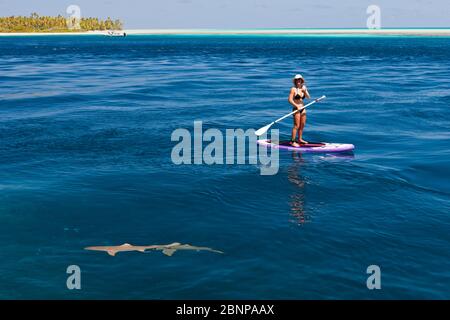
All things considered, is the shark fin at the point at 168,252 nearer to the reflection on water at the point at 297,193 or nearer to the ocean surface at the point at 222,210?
the ocean surface at the point at 222,210

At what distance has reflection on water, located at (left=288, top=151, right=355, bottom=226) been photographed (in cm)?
1155

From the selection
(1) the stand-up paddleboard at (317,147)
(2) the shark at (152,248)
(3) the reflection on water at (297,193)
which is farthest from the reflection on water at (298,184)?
(2) the shark at (152,248)

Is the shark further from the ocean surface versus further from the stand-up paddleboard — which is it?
the stand-up paddleboard

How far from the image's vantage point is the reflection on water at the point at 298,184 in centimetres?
1155

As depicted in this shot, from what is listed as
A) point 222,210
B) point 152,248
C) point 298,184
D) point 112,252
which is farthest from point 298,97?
point 112,252

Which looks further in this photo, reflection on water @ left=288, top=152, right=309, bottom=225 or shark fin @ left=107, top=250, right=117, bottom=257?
reflection on water @ left=288, top=152, right=309, bottom=225

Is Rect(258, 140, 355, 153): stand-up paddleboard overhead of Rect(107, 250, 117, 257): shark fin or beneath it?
overhead

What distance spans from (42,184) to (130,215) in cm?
364

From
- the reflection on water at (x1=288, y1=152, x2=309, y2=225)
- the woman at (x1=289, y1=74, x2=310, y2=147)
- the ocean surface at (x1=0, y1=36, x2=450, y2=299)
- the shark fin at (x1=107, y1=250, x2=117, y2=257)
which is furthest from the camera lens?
the woman at (x1=289, y1=74, x2=310, y2=147)

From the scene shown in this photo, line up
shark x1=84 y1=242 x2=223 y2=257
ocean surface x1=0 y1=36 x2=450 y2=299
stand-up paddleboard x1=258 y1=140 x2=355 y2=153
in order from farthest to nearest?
stand-up paddleboard x1=258 y1=140 x2=355 y2=153, shark x1=84 y1=242 x2=223 y2=257, ocean surface x1=0 y1=36 x2=450 y2=299

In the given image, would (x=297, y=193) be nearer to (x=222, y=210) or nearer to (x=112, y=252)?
(x=222, y=210)

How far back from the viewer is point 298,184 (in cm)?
1391

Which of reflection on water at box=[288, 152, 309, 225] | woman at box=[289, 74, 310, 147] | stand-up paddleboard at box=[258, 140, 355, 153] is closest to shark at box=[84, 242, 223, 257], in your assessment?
reflection on water at box=[288, 152, 309, 225]

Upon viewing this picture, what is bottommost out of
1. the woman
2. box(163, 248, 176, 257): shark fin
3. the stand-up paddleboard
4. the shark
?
box(163, 248, 176, 257): shark fin
